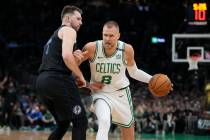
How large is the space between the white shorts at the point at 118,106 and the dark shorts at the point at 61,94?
35.1 inches

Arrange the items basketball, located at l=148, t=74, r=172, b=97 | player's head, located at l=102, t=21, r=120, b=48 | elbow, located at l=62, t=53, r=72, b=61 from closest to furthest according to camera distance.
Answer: elbow, located at l=62, t=53, r=72, b=61, player's head, located at l=102, t=21, r=120, b=48, basketball, located at l=148, t=74, r=172, b=97

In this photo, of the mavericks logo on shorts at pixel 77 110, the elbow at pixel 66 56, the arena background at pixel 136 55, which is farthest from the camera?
the arena background at pixel 136 55

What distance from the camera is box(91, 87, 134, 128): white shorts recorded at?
6.68m

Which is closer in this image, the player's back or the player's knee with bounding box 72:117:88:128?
the player's knee with bounding box 72:117:88:128

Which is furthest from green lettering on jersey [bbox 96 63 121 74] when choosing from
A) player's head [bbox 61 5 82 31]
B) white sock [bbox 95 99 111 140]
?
player's head [bbox 61 5 82 31]

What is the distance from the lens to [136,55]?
22.5m

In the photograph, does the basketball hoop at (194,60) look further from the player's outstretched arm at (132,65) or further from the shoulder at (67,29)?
the shoulder at (67,29)

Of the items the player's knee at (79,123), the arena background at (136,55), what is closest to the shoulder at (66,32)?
the player's knee at (79,123)

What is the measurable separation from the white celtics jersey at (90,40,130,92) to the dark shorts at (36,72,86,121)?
902 millimetres

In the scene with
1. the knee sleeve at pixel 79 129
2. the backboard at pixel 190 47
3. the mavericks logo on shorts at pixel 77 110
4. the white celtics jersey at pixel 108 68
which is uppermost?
the backboard at pixel 190 47

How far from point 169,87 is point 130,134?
0.89 metres

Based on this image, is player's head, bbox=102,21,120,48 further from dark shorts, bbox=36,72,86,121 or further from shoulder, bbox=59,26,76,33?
dark shorts, bbox=36,72,86,121

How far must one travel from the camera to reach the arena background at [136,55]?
1764 cm

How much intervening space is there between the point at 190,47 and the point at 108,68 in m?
11.1
